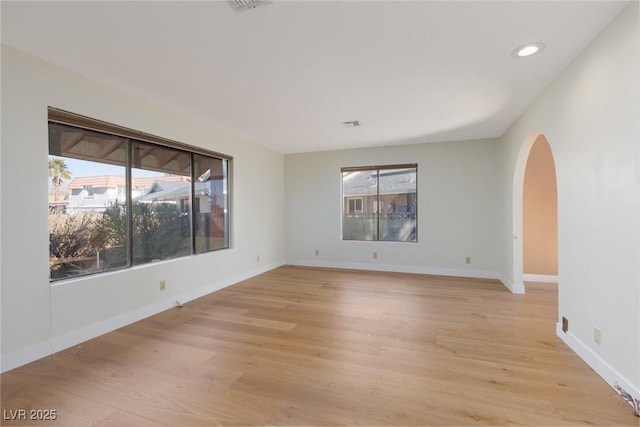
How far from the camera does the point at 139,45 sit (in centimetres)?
211

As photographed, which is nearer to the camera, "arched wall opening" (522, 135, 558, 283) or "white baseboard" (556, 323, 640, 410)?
"white baseboard" (556, 323, 640, 410)

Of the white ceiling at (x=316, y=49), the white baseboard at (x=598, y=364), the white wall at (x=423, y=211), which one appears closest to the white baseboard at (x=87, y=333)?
the white ceiling at (x=316, y=49)

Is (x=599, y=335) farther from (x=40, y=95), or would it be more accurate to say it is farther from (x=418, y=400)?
(x=40, y=95)

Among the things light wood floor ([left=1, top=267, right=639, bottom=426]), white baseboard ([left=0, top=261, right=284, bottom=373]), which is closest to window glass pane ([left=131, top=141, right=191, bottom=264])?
white baseboard ([left=0, top=261, right=284, bottom=373])

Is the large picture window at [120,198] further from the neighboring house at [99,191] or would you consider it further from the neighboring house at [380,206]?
the neighboring house at [380,206]

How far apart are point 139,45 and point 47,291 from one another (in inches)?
84.5

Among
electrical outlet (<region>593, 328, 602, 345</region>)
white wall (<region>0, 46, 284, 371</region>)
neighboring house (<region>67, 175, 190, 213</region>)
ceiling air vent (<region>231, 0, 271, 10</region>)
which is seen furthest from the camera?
neighboring house (<region>67, 175, 190, 213</region>)

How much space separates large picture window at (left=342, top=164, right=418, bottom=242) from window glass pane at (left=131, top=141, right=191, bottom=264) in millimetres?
3192

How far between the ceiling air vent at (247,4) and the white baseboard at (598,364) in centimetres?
319

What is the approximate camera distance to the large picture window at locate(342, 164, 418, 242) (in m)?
5.55

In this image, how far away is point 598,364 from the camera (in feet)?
6.70

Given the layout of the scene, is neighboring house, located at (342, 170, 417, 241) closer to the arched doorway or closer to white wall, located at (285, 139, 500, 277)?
white wall, located at (285, 139, 500, 277)

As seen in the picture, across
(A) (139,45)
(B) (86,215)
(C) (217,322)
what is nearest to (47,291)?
(B) (86,215)

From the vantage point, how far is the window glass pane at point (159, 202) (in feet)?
10.8
